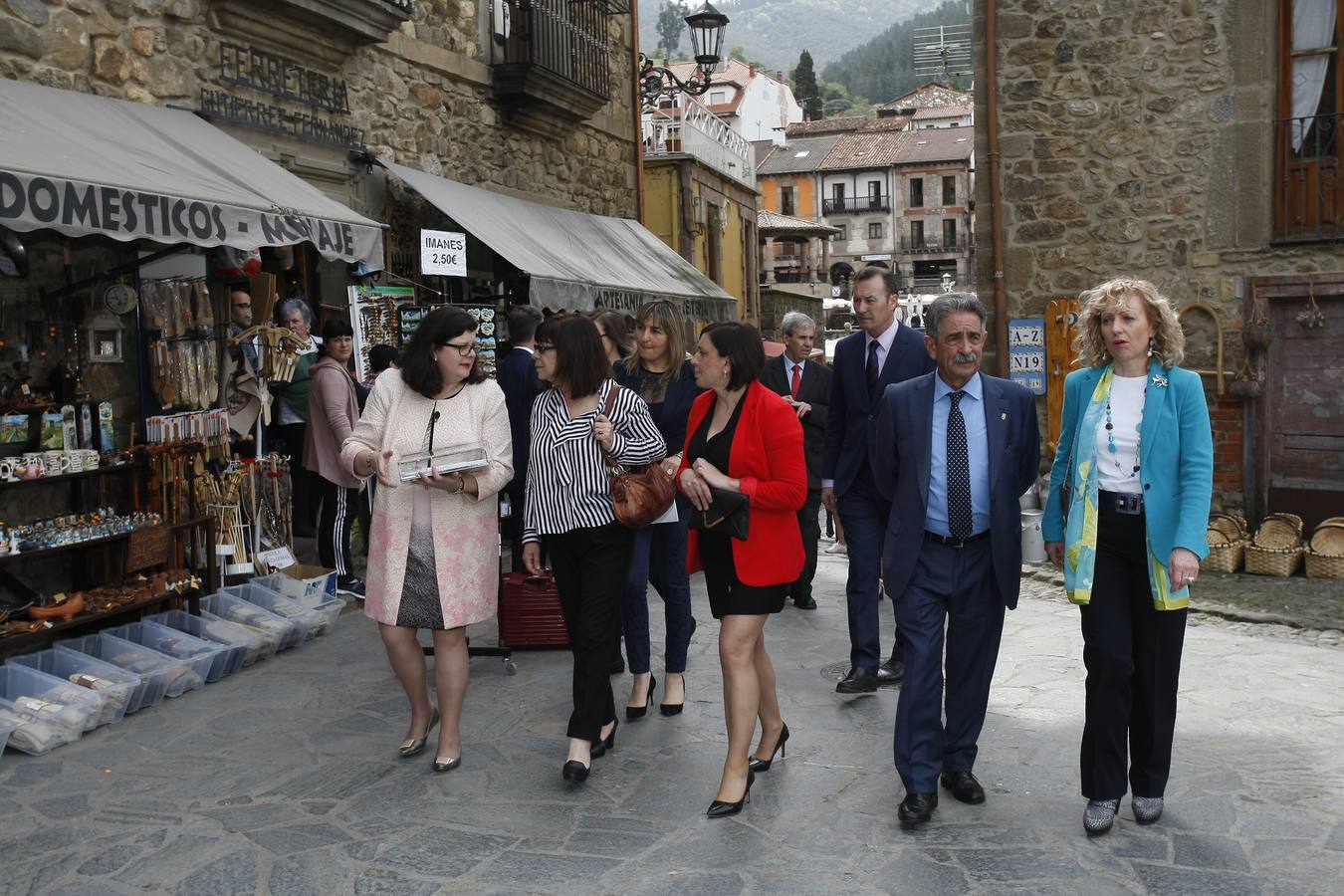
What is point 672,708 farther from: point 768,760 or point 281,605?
point 281,605

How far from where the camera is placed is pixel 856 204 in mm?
72438

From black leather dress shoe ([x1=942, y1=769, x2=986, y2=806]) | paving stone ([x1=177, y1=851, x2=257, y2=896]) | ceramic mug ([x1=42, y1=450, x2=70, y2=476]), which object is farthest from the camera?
ceramic mug ([x1=42, y1=450, x2=70, y2=476])

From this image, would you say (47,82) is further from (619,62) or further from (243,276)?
(619,62)

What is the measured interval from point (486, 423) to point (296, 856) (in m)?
1.75

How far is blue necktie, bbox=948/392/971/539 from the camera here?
438cm

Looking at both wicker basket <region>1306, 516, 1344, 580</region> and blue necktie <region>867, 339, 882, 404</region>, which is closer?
blue necktie <region>867, 339, 882, 404</region>

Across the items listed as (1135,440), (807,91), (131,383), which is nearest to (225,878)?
(1135,440)

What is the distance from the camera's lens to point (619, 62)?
15391 mm

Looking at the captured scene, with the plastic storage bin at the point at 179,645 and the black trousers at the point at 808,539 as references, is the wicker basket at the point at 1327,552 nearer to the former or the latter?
the black trousers at the point at 808,539

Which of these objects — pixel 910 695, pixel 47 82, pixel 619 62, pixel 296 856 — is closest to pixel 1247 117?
pixel 619 62

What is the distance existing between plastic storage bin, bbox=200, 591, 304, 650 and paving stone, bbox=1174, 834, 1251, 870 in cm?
476

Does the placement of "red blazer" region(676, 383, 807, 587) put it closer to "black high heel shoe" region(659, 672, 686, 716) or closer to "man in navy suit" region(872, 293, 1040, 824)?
"man in navy suit" region(872, 293, 1040, 824)

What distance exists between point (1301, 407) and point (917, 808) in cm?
807

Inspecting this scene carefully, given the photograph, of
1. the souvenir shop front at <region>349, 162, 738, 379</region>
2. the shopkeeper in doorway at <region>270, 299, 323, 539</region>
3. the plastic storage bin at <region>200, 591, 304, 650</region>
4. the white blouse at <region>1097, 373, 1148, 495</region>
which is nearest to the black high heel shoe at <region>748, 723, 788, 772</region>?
the white blouse at <region>1097, 373, 1148, 495</region>
